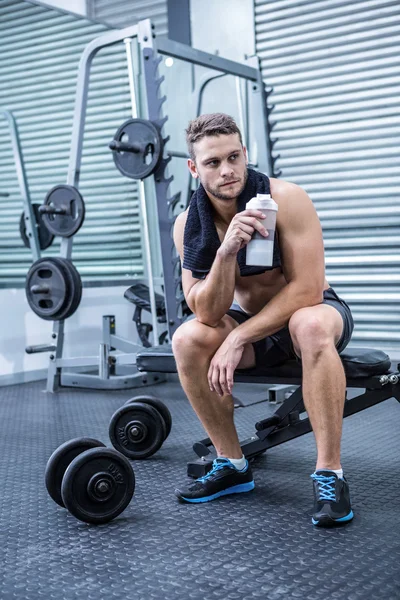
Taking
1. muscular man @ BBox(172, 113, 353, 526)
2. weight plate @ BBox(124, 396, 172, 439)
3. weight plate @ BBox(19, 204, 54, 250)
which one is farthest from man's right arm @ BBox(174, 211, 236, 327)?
weight plate @ BBox(19, 204, 54, 250)

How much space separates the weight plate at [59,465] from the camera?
1.86 m

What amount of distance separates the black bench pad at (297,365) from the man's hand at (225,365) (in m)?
0.16

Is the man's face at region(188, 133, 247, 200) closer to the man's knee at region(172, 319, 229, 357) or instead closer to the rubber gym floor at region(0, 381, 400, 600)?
the man's knee at region(172, 319, 229, 357)

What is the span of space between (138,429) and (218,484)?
0.54m

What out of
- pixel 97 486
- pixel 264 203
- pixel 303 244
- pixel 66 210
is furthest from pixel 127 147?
pixel 97 486

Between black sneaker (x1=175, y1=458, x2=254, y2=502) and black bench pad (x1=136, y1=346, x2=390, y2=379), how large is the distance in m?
0.26

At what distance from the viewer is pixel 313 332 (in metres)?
1.75

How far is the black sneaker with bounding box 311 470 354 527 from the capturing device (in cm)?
170

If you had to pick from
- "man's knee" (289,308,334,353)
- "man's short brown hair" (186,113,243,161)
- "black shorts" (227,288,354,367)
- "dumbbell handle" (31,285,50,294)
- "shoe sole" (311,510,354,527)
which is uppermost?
"man's short brown hair" (186,113,243,161)

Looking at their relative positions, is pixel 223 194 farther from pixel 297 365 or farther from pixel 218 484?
pixel 218 484

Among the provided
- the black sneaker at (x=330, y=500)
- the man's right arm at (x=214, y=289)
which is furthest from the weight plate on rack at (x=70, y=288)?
the black sneaker at (x=330, y=500)

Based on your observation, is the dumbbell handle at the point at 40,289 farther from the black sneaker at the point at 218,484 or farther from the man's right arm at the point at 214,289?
the black sneaker at the point at 218,484

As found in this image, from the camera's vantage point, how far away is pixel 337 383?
174cm

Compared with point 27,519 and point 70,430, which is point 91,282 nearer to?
point 70,430
